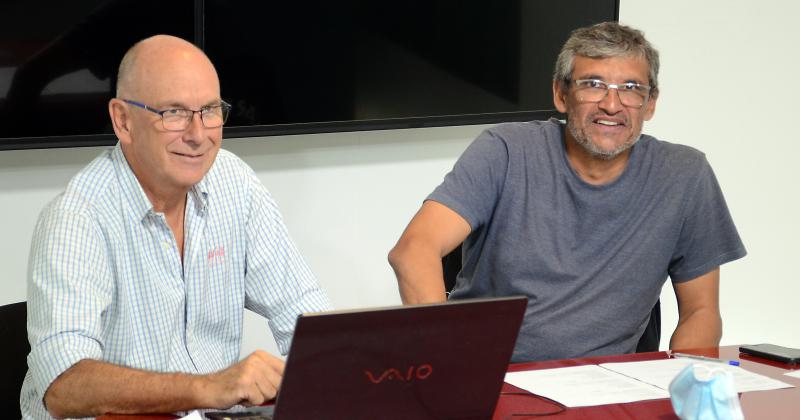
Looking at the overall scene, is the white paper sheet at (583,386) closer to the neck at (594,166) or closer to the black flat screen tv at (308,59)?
the neck at (594,166)

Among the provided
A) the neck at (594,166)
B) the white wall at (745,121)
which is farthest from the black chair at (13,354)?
the white wall at (745,121)

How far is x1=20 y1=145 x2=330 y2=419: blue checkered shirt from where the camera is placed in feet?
5.99

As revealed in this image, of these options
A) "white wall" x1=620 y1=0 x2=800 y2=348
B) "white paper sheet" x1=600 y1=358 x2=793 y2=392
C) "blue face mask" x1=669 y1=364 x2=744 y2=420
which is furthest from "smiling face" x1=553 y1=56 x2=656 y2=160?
"white wall" x1=620 y1=0 x2=800 y2=348

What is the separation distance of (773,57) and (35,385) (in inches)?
126

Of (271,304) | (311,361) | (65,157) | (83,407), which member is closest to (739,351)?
(271,304)

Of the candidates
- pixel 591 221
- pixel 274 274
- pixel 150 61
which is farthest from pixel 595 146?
pixel 150 61

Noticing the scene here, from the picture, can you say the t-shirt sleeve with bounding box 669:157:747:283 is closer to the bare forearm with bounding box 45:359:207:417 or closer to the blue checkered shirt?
the blue checkered shirt

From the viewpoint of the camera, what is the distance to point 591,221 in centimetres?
248

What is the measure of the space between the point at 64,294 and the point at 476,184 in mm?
1012

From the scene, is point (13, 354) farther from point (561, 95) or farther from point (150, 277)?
point (561, 95)

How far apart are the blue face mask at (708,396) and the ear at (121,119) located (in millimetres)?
1109

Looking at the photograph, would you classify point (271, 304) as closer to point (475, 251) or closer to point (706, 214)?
point (475, 251)

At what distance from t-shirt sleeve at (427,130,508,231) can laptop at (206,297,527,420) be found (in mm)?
912

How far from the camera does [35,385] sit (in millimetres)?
1861
